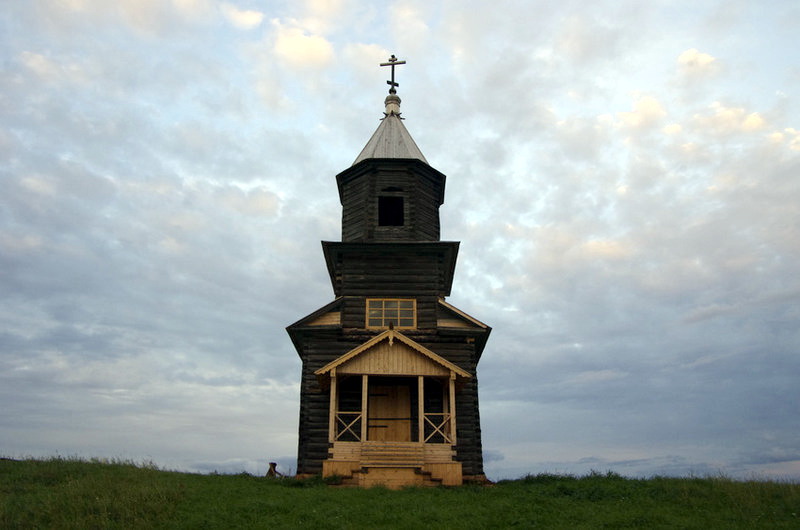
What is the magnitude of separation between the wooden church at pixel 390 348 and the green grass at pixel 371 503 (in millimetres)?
1758

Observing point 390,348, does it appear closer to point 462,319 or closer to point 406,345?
point 406,345

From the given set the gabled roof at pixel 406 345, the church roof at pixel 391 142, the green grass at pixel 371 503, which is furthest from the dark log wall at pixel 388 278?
the green grass at pixel 371 503

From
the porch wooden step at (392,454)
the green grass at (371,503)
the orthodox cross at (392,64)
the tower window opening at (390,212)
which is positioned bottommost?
the green grass at (371,503)

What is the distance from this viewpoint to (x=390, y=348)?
21.5 m

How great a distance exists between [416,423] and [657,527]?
10.4 m

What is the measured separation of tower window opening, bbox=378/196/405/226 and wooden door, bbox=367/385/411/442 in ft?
→ 25.5

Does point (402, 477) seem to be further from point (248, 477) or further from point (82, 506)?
point (82, 506)

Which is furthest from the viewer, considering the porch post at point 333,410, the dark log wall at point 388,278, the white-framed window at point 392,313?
the white-framed window at point 392,313

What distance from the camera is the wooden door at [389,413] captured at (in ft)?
74.7

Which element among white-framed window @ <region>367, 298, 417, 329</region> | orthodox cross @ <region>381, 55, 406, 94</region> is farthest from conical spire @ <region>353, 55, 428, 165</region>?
white-framed window @ <region>367, 298, 417, 329</region>

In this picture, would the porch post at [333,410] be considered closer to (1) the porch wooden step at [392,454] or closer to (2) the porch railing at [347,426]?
(2) the porch railing at [347,426]

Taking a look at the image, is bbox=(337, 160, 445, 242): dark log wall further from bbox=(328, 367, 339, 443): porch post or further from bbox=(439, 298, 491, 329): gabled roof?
bbox=(328, 367, 339, 443): porch post

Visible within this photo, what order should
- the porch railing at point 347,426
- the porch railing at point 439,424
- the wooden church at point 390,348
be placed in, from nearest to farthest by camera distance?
the wooden church at point 390,348 < the porch railing at point 439,424 < the porch railing at point 347,426

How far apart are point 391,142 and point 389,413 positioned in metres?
12.6
